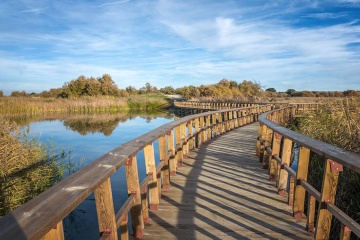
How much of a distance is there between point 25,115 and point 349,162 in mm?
30375

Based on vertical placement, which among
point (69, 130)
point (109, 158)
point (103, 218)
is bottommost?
point (69, 130)

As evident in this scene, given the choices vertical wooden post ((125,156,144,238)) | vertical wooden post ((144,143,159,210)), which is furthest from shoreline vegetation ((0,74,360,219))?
vertical wooden post ((125,156,144,238))

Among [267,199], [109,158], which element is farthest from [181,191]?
[109,158]

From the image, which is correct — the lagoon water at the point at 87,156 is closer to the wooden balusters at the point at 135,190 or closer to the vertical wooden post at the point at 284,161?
the wooden balusters at the point at 135,190

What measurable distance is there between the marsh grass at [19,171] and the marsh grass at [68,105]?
20.9 metres

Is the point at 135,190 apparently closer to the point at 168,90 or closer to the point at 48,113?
the point at 48,113

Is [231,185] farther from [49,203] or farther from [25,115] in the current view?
[25,115]

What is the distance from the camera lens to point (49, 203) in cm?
125

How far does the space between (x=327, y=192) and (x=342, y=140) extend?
15.6ft

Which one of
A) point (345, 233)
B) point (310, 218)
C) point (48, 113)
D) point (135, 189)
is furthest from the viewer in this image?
point (48, 113)

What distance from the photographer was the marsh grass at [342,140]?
14.3ft

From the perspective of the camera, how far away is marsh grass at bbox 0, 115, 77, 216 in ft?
17.4

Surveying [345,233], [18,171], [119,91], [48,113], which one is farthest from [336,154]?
[119,91]

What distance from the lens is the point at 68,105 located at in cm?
3538
